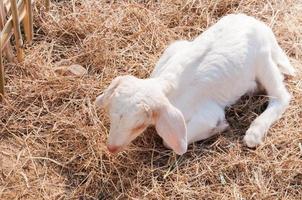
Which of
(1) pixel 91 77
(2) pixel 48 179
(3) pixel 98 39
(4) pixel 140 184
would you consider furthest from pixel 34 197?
(3) pixel 98 39

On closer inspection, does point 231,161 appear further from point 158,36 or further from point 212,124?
point 158,36

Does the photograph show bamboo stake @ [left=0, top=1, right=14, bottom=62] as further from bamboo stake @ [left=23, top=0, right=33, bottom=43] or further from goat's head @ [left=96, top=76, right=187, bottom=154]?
goat's head @ [left=96, top=76, right=187, bottom=154]

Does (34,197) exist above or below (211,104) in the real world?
below

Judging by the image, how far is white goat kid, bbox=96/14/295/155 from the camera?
3.99 metres

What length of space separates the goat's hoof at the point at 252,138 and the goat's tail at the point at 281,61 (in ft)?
2.25

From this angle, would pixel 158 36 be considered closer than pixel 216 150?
No

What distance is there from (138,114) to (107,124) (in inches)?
27.6

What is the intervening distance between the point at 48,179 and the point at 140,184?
A: 62 cm

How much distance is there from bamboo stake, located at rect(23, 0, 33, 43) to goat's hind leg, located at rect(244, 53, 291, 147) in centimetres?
179

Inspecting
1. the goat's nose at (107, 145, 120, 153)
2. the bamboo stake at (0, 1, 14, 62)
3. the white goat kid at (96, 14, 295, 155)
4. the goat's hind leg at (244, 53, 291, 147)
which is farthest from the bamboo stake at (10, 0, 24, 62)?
the goat's hind leg at (244, 53, 291, 147)

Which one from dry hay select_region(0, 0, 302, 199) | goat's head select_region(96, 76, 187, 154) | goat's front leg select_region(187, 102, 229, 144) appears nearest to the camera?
goat's head select_region(96, 76, 187, 154)

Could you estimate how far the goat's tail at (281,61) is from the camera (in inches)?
193

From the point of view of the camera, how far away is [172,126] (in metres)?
4.05

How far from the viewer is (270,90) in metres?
4.75
